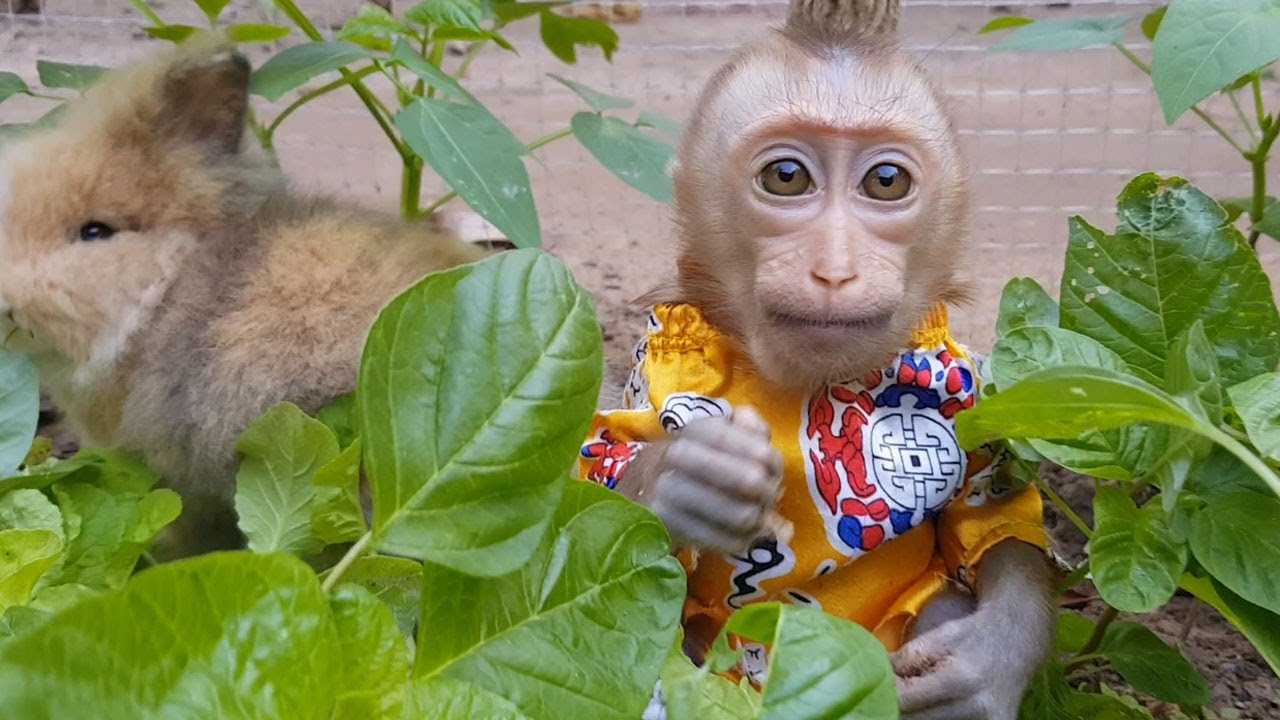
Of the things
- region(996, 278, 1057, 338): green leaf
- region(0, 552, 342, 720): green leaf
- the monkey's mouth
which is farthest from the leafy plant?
region(0, 552, 342, 720): green leaf

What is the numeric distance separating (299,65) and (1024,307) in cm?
82

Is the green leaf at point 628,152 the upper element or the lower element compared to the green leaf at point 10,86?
lower

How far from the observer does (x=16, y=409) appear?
1057mm

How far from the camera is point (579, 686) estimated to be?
683 millimetres

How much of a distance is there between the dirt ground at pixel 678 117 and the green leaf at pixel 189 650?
5.00 ft

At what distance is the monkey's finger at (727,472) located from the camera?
3.15 feet

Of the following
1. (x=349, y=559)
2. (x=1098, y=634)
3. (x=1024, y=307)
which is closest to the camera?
(x=349, y=559)

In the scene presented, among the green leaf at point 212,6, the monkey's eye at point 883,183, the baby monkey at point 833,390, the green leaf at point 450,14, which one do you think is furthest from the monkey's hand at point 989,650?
the green leaf at point 212,6

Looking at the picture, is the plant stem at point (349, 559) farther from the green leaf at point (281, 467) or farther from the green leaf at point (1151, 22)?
the green leaf at point (1151, 22)

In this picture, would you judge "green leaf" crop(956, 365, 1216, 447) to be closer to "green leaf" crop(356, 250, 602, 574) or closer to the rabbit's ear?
"green leaf" crop(356, 250, 602, 574)

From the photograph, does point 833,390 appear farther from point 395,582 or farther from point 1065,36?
point 1065,36

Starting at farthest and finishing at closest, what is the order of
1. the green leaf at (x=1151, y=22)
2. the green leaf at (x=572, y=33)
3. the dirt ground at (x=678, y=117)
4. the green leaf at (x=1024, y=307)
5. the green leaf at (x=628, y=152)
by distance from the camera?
1. the dirt ground at (x=678, y=117)
2. the green leaf at (x=572, y=33)
3. the green leaf at (x=1151, y=22)
4. the green leaf at (x=628, y=152)
5. the green leaf at (x=1024, y=307)

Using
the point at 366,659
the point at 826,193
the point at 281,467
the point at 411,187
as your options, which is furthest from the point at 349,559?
the point at 411,187

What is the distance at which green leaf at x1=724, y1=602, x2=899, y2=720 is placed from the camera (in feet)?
→ 2.02
